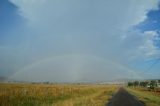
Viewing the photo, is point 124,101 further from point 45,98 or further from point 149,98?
point 149,98

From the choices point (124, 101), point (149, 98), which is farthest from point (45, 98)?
point (149, 98)

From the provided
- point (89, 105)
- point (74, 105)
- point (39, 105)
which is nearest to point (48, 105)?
point (39, 105)

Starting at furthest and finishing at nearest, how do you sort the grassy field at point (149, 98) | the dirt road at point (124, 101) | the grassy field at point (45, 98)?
the grassy field at point (149, 98) < the dirt road at point (124, 101) < the grassy field at point (45, 98)

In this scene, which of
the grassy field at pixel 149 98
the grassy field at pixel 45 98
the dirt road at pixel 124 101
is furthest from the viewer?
the grassy field at pixel 149 98

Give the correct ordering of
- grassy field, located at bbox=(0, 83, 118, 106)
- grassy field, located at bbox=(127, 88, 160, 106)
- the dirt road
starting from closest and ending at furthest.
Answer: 1. grassy field, located at bbox=(0, 83, 118, 106)
2. the dirt road
3. grassy field, located at bbox=(127, 88, 160, 106)

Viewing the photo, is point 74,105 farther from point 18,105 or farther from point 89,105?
point 18,105

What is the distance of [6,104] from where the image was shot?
22.1 meters

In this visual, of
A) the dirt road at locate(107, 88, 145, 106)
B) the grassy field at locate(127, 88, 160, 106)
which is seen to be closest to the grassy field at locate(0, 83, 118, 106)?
the dirt road at locate(107, 88, 145, 106)

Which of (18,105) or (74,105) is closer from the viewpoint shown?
(18,105)

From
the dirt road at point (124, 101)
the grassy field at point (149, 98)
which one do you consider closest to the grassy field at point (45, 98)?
the dirt road at point (124, 101)

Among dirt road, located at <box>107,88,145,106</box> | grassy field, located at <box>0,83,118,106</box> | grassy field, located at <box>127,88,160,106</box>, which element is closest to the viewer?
grassy field, located at <box>0,83,118,106</box>

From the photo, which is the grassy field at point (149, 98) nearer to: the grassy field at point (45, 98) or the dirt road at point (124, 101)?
the dirt road at point (124, 101)

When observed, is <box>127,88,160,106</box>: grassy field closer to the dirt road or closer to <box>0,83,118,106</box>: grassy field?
the dirt road

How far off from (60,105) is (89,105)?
348 cm
